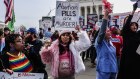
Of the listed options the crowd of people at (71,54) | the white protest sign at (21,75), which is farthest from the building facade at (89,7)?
the white protest sign at (21,75)

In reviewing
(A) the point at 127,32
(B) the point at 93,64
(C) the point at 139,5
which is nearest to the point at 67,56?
(A) the point at 127,32

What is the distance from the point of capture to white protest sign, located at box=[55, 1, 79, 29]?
429 inches

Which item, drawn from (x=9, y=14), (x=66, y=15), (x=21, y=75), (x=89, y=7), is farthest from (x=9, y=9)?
(x=89, y=7)

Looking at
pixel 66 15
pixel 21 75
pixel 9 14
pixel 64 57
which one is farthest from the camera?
pixel 9 14

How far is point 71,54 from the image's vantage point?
723 centimetres

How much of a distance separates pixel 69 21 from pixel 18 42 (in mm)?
5210

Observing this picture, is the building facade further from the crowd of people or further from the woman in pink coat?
the woman in pink coat

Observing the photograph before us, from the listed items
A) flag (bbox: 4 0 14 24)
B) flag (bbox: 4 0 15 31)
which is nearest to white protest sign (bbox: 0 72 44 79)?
flag (bbox: 4 0 15 31)

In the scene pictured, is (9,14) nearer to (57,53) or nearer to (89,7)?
(57,53)

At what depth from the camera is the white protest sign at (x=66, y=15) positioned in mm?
10906

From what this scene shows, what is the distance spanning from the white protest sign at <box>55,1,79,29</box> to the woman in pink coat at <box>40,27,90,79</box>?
348cm

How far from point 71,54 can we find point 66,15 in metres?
4.08

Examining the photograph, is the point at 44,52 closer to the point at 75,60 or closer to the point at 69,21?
the point at 75,60

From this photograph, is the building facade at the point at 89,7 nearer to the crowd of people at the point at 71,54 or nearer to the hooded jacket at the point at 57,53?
the crowd of people at the point at 71,54
